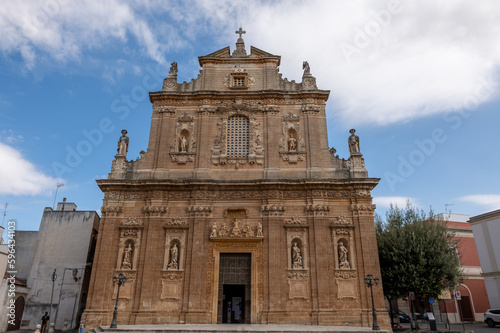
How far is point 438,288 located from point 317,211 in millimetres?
8143

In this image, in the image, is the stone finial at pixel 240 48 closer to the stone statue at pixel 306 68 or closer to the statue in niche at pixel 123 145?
the stone statue at pixel 306 68

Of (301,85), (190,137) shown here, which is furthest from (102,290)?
(301,85)

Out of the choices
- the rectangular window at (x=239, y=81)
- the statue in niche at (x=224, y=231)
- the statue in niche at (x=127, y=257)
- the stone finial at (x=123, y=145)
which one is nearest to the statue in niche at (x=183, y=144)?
the stone finial at (x=123, y=145)

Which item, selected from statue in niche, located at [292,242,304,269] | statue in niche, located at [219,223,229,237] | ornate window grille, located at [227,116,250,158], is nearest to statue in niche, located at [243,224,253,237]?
statue in niche, located at [219,223,229,237]

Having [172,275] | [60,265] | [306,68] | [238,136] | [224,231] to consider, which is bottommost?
[172,275]

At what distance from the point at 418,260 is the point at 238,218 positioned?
10.4m

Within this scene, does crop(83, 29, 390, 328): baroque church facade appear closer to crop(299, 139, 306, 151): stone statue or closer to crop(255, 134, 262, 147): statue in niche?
crop(299, 139, 306, 151): stone statue

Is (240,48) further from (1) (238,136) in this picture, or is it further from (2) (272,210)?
(2) (272,210)

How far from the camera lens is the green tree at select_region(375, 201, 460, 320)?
62.3 feet

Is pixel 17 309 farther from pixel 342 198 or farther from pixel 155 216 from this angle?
pixel 342 198

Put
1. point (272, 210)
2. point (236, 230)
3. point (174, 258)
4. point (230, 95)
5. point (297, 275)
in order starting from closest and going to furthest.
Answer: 1. point (297, 275)
2. point (174, 258)
3. point (236, 230)
4. point (272, 210)
5. point (230, 95)

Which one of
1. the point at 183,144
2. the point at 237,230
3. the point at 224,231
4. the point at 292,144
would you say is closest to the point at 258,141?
the point at 292,144

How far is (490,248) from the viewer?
2770 centimetres

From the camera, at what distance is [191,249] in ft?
60.0
